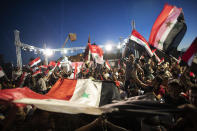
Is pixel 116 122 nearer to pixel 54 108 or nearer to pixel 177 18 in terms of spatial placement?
pixel 54 108

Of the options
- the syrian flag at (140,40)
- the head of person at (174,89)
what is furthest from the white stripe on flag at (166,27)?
the head of person at (174,89)

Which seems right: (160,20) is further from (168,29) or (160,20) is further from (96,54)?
(96,54)

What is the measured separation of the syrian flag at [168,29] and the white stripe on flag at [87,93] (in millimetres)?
2384

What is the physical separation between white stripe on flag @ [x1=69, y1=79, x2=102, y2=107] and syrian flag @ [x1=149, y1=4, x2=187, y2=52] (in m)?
2.38

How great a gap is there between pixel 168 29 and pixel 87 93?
10.5 feet

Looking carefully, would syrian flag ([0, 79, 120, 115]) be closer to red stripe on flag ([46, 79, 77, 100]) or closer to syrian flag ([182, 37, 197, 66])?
red stripe on flag ([46, 79, 77, 100])

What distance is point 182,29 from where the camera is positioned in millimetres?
3609

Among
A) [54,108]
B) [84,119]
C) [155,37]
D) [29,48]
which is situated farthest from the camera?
[29,48]

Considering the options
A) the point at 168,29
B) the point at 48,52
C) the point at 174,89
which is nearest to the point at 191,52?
the point at 174,89

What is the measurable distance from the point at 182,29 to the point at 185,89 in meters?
1.75

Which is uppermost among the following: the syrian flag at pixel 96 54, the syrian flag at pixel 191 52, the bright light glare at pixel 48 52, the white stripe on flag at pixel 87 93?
the bright light glare at pixel 48 52

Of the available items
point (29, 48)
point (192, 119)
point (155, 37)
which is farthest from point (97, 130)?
point (29, 48)

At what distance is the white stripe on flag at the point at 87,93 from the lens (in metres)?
3.17

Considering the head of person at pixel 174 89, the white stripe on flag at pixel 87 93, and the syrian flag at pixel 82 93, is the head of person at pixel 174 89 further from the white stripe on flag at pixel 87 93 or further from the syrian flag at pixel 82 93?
the white stripe on flag at pixel 87 93
